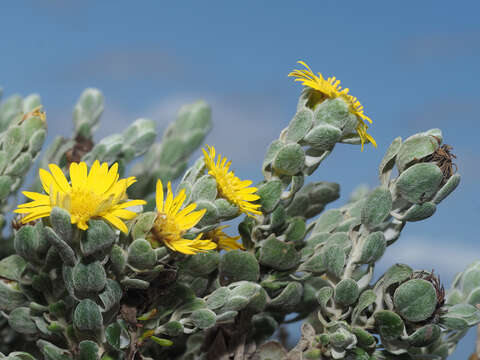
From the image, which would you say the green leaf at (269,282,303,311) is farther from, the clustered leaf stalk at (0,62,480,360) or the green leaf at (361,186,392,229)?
the green leaf at (361,186,392,229)

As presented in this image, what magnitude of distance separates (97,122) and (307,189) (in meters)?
0.64

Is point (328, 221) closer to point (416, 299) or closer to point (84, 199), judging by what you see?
point (416, 299)

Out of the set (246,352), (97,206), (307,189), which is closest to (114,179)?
(97,206)

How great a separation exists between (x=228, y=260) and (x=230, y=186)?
13 centimetres

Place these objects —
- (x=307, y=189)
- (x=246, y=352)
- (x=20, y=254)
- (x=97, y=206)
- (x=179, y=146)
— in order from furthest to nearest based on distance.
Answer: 1. (x=179, y=146)
2. (x=307, y=189)
3. (x=246, y=352)
4. (x=20, y=254)
5. (x=97, y=206)

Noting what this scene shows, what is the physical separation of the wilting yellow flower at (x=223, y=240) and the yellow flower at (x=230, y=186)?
0.51 ft

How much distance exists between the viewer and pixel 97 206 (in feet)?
3.12

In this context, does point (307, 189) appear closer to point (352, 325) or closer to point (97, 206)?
point (352, 325)

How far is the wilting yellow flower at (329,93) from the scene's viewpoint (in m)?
1.19

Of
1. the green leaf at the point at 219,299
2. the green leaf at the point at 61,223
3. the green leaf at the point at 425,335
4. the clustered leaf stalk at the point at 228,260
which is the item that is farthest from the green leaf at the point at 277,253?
the green leaf at the point at 61,223

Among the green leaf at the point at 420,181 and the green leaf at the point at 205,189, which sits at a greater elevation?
the green leaf at the point at 420,181

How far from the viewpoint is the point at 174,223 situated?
1017 mm

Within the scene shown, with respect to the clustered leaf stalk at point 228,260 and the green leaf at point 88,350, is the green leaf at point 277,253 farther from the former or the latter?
the green leaf at point 88,350

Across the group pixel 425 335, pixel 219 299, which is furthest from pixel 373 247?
pixel 219 299
